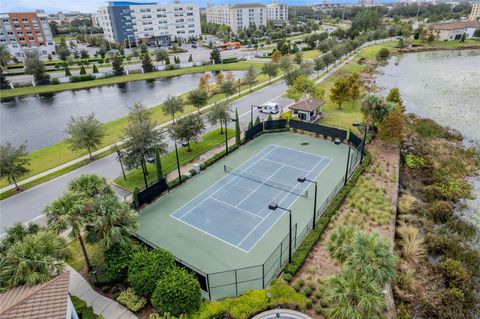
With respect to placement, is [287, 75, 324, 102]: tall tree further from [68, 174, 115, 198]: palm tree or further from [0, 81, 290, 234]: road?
[68, 174, 115, 198]: palm tree

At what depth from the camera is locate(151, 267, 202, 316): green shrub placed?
13391mm

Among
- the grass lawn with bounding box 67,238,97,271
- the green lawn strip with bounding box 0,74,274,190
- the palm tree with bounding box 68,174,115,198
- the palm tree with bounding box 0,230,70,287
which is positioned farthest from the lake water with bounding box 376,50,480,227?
the green lawn strip with bounding box 0,74,274,190

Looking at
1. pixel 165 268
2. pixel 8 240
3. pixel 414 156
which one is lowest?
pixel 414 156

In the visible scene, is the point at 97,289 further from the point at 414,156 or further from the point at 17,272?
the point at 414,156

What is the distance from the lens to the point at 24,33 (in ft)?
294

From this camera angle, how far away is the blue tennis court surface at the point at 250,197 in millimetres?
20062

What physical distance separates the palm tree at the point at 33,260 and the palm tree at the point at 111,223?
5.85 feet

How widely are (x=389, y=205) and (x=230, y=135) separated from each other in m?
18.3

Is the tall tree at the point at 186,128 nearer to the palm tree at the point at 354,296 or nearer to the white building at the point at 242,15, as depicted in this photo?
the palm tree at the point at 354,296

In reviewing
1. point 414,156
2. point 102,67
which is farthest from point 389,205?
point 102,67

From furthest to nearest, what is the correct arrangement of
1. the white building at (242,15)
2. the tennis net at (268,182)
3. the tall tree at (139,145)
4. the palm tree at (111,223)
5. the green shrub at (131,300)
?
the white building at (242,15) < the tall tree at (139,145) < the tennis net at (268,182) < the palm tree at (111,223) < the green shrub at (131,300)

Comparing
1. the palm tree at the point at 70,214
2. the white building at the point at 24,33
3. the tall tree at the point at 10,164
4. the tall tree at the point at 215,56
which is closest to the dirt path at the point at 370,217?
the palm tree at the point at 70,214

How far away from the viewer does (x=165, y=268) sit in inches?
589

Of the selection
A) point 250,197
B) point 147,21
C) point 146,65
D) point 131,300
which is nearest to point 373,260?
point 131,300
